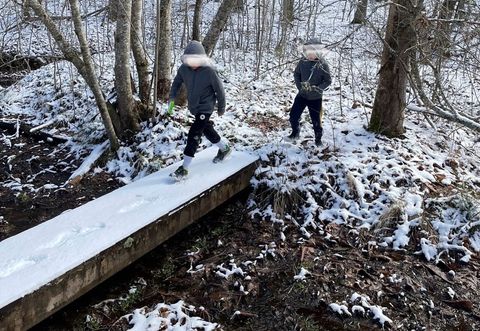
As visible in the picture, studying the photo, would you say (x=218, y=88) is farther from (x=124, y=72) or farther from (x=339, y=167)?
(x=124, y=72)

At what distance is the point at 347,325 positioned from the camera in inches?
154

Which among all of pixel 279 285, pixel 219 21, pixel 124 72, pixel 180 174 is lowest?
pixel 279 285

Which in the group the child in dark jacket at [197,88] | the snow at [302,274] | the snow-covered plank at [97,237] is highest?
the child in dark jacket at [197,88]

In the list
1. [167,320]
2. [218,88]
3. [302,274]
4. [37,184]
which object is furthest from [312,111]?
[37,184]

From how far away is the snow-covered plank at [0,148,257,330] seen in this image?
3.25 m

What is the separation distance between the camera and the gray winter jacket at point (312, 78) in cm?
581

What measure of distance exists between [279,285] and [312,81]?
295 cm

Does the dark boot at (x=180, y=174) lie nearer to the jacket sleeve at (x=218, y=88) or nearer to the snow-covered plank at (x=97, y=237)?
the snow-covered plank at (x=97, y=237)

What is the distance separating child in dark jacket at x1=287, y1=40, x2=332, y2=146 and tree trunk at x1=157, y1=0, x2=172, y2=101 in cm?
266

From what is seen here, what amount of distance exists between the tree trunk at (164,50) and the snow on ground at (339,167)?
0.71 metres

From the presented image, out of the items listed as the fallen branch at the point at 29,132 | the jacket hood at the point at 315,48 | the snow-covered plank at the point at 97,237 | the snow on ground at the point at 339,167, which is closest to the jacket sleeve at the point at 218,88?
the snow-covered plank at the point at 97,237

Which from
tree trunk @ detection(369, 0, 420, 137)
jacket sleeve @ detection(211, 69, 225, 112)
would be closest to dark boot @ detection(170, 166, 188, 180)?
jacket sleeve @ detection(211, 69, 225, 112)

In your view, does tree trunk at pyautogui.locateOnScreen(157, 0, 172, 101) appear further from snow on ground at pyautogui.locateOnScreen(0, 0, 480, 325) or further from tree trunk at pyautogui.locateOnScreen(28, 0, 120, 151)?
tree trunk at pyautogui.locateOnScreen(28, 0, 120, 151)

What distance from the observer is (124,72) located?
267 inches
